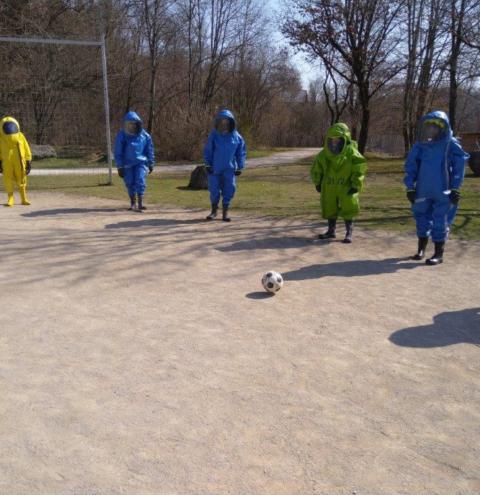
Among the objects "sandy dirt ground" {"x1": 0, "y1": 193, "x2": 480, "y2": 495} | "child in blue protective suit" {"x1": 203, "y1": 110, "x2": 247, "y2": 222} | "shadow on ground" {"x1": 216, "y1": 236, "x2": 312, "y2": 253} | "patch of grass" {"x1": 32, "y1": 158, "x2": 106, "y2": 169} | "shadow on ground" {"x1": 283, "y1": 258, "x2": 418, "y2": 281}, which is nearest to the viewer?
"sandy dirt ground" {"x1": 0, "y1": 193, "x2": 480, "y2": 495}

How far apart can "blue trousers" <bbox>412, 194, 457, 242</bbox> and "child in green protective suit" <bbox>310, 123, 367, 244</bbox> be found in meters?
1.19

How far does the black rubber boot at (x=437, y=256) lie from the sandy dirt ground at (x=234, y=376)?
0.17 meters

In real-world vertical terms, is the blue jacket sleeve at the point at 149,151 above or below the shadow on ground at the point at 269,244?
above

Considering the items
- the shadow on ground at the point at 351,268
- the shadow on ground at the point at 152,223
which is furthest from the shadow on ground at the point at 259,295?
the shadow on ground at the point at 152,223

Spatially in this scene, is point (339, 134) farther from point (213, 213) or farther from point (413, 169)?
point (213, 213)

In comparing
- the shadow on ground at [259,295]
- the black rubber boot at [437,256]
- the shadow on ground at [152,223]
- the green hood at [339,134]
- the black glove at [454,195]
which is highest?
the green hood at [339,134]

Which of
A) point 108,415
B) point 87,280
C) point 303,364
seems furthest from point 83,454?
point 87,280

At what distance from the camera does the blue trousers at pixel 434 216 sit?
23.2 ft

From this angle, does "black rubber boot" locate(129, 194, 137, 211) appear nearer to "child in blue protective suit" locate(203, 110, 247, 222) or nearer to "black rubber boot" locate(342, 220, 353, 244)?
"child in blue protective suit" locate(203, 110, 247, 222)

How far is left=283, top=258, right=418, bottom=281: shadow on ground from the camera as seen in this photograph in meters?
6.55

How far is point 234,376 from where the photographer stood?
12.1ft

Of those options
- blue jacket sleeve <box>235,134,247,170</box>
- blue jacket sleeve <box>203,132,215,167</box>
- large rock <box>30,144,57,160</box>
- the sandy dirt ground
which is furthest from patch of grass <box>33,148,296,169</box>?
the sandy dirt ground

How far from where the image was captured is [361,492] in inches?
99.2

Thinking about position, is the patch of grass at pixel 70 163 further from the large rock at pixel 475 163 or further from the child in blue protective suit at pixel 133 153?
the large rock at pixel 475 163
